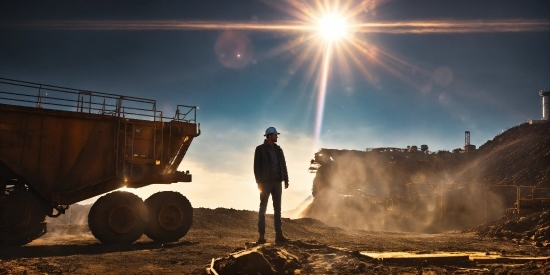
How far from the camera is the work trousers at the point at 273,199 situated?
9.32m

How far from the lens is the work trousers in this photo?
932cm

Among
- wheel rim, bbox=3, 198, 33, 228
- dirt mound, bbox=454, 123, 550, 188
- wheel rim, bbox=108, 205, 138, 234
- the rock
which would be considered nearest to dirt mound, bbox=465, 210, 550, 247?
wheel rim, bbox=108, 205, 138, 234

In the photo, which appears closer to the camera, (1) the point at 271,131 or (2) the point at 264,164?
(2) the point at 264,164

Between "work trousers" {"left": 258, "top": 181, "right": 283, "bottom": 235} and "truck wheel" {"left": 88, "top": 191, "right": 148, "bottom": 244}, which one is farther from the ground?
"work trousers" {"left": 258, "top": 181, "right": 283, "bottom": 235}

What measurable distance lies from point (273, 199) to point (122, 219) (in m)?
5.60

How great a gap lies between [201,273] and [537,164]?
43477mm

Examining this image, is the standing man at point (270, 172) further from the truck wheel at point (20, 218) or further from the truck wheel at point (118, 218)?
the truck wheel at point (20, 218)

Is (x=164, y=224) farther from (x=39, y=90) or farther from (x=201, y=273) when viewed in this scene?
(x=201, y=273)

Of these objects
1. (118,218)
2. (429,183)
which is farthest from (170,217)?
(429,183)

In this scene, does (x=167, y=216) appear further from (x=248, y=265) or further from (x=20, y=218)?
(x=248, y=265)

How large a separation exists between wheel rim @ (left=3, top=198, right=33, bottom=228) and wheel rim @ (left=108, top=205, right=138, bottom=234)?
2047 millimetres

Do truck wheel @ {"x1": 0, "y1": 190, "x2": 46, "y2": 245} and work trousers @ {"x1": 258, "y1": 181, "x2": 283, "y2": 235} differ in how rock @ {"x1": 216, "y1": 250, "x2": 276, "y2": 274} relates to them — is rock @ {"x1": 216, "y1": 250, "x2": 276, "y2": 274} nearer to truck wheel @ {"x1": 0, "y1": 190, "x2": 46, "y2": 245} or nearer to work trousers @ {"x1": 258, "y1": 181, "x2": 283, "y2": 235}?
work trousers @ {"x1": 258, "y1": 181, "x2": 283, "y2": 235}

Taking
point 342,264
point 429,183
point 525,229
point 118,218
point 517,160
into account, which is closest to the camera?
point 342,264

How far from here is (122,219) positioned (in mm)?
13156
